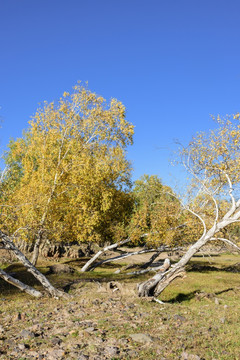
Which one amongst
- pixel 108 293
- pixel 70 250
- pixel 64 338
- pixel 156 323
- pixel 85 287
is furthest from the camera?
pixel 70 250

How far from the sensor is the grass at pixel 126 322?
7.93m

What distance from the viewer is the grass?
7.93 metres

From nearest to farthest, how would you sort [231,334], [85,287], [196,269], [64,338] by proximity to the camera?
[64,338] → [231,334] → [85,287] → [196,269]

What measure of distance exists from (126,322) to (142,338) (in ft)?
4.94

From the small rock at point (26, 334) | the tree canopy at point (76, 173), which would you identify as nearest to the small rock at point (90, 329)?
the small rock at point (26, 334)

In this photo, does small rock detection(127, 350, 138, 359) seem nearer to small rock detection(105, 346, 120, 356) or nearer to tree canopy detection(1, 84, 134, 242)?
small rock detection(105, 346, 120, 356)

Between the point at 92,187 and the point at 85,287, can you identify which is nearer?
the point at 85,287

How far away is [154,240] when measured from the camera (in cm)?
2461

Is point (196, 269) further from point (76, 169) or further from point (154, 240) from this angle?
point (76, 169)

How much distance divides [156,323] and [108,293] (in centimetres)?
446

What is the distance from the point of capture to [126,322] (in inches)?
387

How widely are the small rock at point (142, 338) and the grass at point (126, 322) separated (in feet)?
0.33

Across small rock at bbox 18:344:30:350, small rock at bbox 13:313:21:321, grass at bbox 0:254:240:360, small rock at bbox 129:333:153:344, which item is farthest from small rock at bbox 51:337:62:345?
small rock at bbox 13:313:21:321

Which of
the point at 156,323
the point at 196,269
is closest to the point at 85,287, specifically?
the point at 156,323
